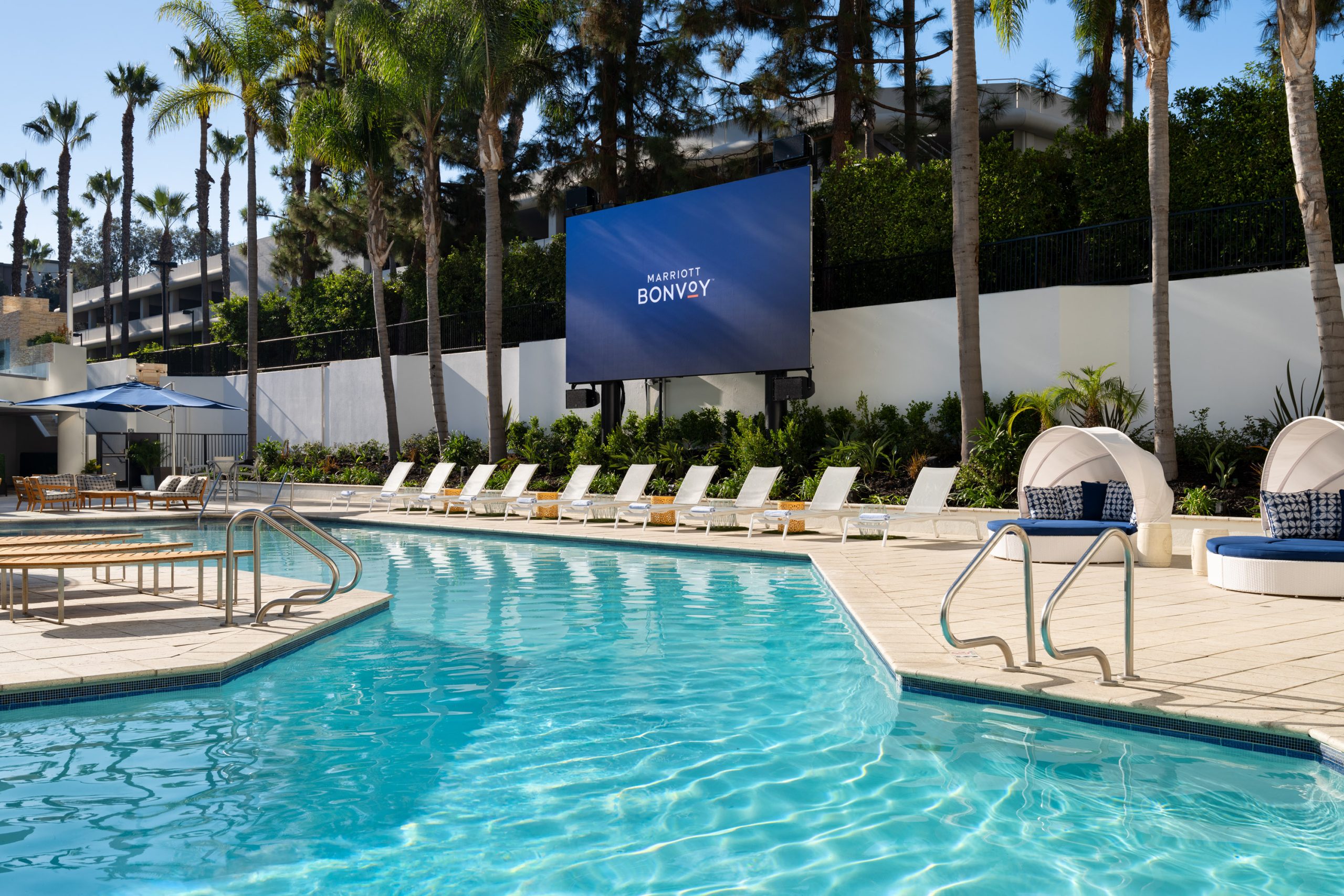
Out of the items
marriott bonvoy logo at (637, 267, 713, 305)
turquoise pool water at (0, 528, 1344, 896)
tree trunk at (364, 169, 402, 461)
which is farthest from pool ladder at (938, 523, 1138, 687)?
tree trunk at (364, 169, 402, 461)

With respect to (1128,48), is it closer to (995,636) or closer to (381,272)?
(995,636)

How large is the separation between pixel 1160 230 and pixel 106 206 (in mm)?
45593

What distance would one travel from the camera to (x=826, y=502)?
45.2 feet

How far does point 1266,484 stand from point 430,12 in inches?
649

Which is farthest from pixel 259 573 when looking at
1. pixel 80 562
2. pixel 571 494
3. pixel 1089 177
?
pixel 1089 177

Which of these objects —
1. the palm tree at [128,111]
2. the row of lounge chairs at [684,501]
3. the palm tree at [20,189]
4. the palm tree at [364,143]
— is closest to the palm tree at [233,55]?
the palm tree at [364,143]

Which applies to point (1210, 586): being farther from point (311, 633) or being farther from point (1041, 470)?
point (311, 633)

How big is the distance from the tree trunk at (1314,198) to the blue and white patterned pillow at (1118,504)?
2228 mm

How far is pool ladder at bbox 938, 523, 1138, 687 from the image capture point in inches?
204

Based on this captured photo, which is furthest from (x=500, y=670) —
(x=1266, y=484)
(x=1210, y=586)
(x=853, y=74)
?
(x=853, y=74)

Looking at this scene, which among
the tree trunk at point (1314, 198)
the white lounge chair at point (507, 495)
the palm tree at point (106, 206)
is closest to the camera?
the tree trunk at point (1314, 198)

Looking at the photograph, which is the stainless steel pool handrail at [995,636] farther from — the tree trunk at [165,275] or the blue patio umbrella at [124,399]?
the tree trunk at [165,275]

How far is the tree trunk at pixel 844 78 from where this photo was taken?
1939cm

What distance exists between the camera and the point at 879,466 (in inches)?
635
